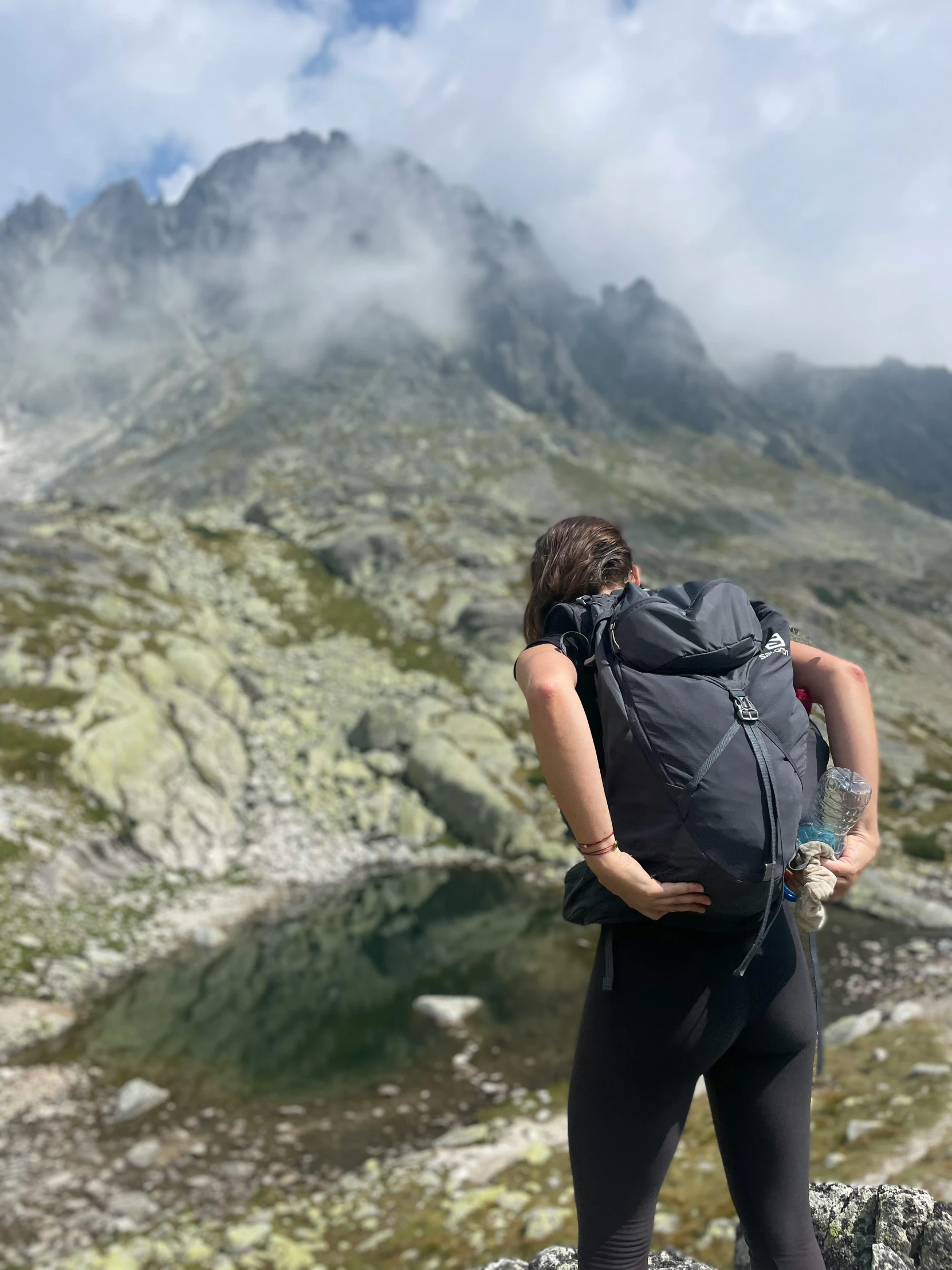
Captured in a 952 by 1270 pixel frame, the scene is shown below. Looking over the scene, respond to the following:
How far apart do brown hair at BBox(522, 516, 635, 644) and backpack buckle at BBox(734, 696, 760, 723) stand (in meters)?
0.92

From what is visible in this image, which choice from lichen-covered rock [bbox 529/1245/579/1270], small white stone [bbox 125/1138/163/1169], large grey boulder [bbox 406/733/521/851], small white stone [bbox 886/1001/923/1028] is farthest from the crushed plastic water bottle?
large grey boulder [bbox 406/733/521/851]

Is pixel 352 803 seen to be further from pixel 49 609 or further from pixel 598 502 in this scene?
pixel 598 502

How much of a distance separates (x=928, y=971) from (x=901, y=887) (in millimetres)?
10434

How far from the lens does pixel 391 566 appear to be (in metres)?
76.4

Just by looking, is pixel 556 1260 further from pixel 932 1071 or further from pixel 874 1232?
pixel 932 1071

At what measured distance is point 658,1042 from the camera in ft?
10.1

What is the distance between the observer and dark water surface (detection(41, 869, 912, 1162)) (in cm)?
1603

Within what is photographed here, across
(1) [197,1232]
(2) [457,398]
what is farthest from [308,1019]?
(2) [457,398]

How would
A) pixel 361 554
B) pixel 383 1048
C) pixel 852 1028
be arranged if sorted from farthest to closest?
pixel 361 554, pixel 383 1048, pixel 852 1028

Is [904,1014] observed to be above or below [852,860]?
below

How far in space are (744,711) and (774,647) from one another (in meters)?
0.55

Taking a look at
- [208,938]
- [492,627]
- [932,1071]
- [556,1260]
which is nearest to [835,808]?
[556,1260]

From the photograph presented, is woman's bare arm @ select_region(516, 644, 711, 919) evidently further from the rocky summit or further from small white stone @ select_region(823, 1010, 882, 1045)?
small white stone @ select_region(823, 1010, 882, 1045)

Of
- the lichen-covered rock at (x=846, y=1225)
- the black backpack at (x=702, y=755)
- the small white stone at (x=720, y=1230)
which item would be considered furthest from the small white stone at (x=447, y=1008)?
the black backpack at (x=702, y=755)
